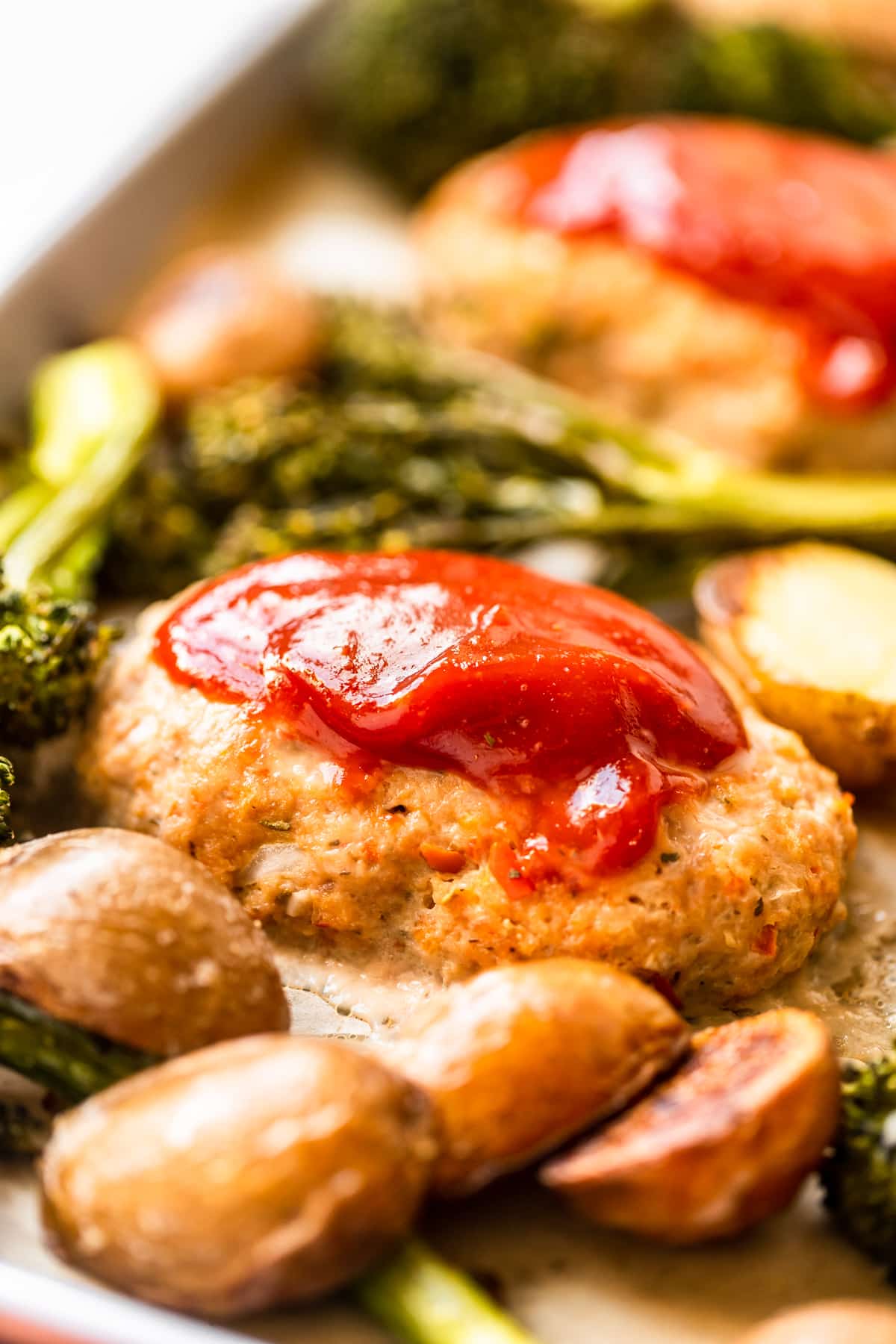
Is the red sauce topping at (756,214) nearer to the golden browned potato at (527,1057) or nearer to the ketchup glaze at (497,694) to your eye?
the ketchup glaze at (497,694)

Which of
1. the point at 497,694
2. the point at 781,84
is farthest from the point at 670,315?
the point at 497,694

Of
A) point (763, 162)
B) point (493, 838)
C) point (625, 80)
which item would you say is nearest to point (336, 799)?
point (493, 838)

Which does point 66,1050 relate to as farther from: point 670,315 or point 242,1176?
point 670,315

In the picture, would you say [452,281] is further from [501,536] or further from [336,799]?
[336,799]

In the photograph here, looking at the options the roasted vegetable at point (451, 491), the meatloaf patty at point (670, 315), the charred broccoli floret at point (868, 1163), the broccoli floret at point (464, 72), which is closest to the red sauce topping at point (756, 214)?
the meatloaf patty at point (670, 315)

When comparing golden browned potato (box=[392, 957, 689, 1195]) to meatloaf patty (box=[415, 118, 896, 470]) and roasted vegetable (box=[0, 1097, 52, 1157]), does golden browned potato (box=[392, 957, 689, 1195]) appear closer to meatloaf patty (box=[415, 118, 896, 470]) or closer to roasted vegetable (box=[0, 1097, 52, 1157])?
roasted vegetable (box=[0, 1097, 52, 1157])
